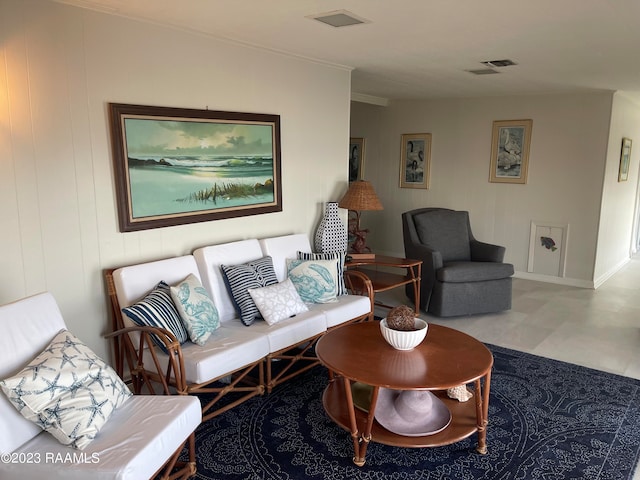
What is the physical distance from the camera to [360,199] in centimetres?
440

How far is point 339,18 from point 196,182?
56.4 inches

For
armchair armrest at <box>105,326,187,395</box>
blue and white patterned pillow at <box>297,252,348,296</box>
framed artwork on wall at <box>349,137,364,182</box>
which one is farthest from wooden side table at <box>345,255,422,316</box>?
framed artwork on wall at <box>349,137,364,182</box>

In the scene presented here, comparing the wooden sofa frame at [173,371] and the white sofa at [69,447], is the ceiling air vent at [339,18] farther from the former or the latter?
the white sofa at [69,447]

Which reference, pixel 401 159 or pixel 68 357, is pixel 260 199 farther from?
pixel 401 159

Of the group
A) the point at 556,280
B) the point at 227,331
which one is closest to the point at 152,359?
the point at 227,331

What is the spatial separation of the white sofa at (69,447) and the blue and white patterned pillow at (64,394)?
50 mm

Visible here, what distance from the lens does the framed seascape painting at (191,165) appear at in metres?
3.02

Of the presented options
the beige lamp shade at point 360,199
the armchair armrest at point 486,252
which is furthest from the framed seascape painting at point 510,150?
the beige lamp shade at point 360,199

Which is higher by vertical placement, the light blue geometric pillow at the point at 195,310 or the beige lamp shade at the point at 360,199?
the beige lamp shade at the point at 360,199

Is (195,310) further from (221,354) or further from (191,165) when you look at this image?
(191,165)

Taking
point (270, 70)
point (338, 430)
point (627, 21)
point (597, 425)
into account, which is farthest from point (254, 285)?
point (627, 21)

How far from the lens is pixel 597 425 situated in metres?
2.87

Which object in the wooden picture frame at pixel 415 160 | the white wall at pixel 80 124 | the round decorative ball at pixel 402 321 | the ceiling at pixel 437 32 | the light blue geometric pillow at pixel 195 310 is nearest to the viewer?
the white wall at pixel 80 124

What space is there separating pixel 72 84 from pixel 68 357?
1.54 meters
